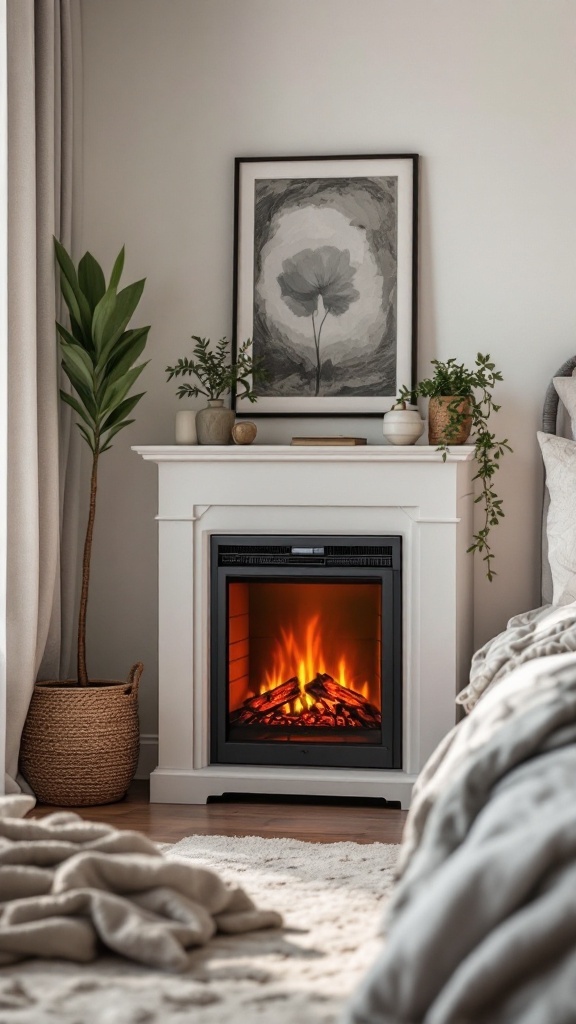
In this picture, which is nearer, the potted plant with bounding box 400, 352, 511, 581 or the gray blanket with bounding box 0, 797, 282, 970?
the gray blanket with bounding box 0, 797, 282, 970

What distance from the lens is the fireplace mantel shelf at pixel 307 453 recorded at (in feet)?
11.8

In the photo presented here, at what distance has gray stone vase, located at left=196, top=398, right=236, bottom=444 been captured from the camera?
12.6 feet

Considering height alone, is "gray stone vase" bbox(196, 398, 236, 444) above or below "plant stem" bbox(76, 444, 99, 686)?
above

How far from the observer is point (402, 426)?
374 centimetres

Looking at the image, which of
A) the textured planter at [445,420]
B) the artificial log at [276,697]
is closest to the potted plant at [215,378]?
the textured planter at [445,420]

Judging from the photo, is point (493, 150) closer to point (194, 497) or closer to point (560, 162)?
point (560, 162)

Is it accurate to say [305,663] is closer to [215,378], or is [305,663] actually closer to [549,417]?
[215,378]

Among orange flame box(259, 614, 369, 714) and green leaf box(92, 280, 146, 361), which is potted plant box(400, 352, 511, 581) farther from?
green leaf box(92, 280, 146, 361)

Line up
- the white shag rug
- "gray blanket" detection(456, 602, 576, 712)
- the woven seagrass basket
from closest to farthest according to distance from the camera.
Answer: the white shag rug → "gray blanket" detection(456, 602, 576, 712) → the woven seagrass basket

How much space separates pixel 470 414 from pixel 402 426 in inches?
9.1

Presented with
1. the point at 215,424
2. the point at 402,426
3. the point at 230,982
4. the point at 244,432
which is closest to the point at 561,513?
the point at 402,426

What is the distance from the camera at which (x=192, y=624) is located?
12.3 feet

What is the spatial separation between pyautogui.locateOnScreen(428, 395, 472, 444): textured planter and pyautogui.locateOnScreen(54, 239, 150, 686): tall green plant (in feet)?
3.22

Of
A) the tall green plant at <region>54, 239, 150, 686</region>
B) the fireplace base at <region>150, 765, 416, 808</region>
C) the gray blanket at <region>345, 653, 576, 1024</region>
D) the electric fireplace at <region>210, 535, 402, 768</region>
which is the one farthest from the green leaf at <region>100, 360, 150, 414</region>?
the gray blanket at <region>345, 653, 576, 1024</region>
